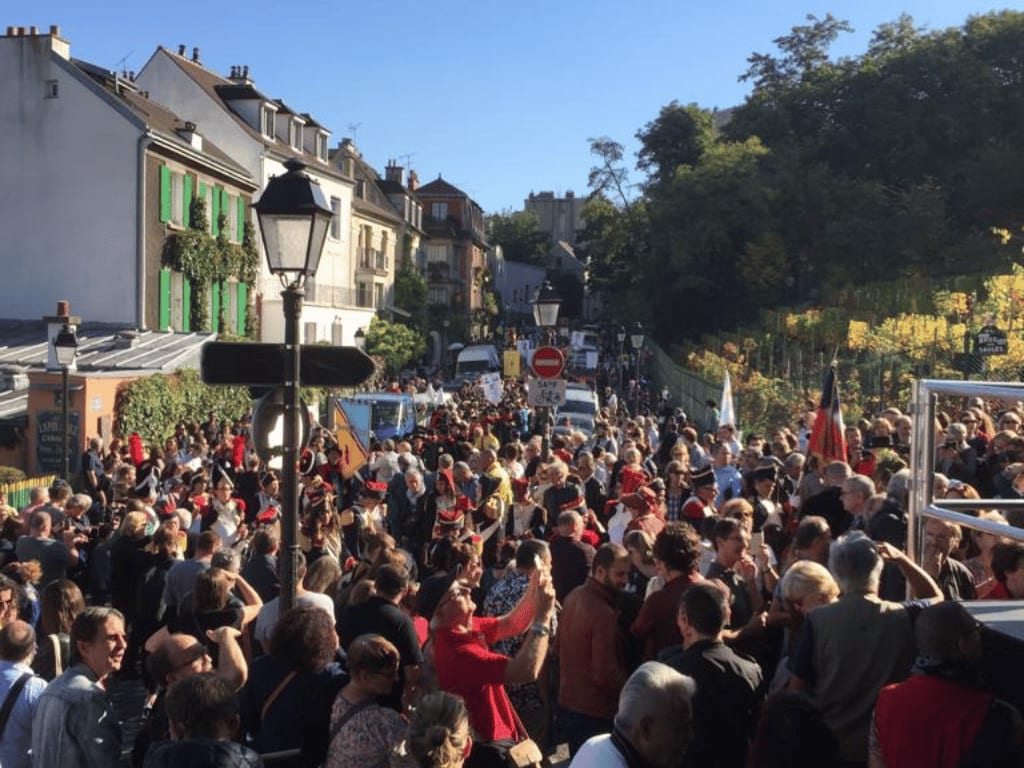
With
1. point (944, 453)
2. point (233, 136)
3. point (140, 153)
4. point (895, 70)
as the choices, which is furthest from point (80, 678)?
point (895, 70)

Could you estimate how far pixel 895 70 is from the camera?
2314 inches

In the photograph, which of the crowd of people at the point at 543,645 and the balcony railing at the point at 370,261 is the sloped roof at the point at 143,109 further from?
the crowd of people at the point at 543,645

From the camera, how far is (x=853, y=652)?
4988 millimetres

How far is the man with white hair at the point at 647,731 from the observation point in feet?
12.5

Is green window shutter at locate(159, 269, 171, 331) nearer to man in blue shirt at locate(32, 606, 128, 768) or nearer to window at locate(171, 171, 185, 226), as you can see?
window at locate(171, 171, 185, 226)

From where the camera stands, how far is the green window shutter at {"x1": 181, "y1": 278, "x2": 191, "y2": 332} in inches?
1356

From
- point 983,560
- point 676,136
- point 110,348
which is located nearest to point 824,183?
point 676,136

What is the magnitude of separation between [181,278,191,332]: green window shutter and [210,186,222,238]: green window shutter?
263 cm

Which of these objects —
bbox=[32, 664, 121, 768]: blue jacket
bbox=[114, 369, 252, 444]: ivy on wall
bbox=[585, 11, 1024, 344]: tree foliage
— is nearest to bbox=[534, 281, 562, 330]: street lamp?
bbox=[114, 369, 252, 444]: ivy on wall

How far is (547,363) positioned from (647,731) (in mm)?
10734

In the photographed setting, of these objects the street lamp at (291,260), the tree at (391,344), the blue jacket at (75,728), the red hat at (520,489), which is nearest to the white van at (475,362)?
the tree at (391,344)

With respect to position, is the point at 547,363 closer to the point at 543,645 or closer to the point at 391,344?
the point at 543,645

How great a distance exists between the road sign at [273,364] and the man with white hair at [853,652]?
2.73 meters

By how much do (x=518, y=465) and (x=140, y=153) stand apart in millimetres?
21103
